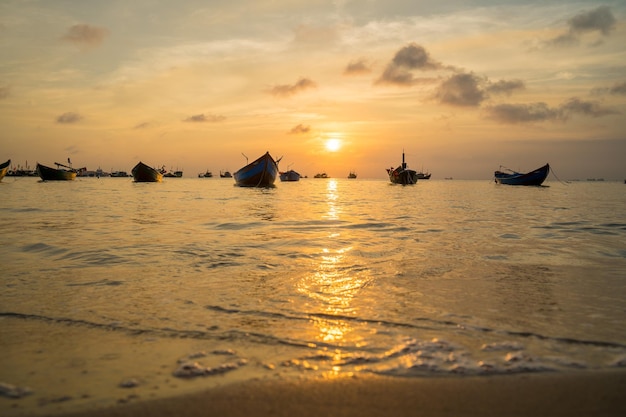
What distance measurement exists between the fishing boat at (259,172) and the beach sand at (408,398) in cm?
5444

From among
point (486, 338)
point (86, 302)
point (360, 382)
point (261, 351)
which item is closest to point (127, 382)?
point (261, 351)

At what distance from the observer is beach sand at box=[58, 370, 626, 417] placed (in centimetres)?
273

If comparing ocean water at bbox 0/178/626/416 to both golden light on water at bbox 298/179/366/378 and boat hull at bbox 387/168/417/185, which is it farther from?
boat hull at bbox 387/168/417/185

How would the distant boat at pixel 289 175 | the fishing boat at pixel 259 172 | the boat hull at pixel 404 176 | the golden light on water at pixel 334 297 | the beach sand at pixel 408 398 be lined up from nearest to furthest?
the beach sand at pixel 408 398
the golden light on water at pixel 334 297
the fishing boat at pixel 259 172
the boat hull at pixel 404 176
the distant boat at pixel 289 175

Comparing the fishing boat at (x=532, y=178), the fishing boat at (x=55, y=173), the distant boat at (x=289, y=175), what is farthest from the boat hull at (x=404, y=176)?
the fishing boat at (x=55, y=173)

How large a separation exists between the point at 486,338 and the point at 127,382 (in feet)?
11.1

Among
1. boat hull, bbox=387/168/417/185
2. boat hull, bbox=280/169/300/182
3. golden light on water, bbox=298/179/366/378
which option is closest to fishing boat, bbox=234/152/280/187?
boat hull, bbox=387/168/417/185

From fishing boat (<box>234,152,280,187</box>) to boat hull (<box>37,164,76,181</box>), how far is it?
41657mm

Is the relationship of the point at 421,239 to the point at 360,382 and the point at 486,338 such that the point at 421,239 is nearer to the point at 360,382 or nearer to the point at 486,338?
the point at 486,338

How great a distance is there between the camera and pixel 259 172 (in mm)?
59406

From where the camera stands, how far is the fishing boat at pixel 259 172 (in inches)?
2282

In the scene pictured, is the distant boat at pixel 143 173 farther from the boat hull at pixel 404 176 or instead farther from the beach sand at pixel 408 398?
the beach sand at pixel 408 398

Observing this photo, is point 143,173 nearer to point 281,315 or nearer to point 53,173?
point 53,173

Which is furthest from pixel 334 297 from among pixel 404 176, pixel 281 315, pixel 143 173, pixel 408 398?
pixel 404 176
